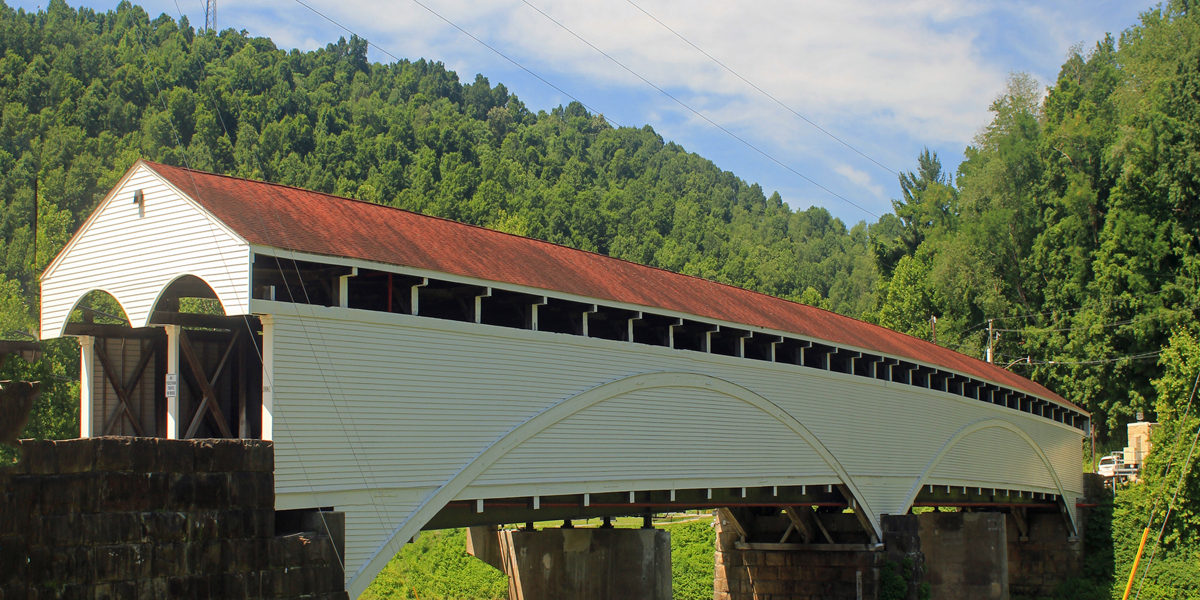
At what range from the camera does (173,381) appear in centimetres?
1541

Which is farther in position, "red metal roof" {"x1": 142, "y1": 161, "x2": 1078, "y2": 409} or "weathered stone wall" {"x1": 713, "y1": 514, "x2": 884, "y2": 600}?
"weathered stone wall" {"x1": 713, "y1": 514, "x2": 884, "y2": 600}

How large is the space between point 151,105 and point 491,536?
83.2 meters

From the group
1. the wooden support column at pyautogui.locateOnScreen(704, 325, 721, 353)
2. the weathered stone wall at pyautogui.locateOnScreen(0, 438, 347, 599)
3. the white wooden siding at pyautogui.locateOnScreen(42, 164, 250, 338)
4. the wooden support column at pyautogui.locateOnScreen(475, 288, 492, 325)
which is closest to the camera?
the weathered stone wall at pyautogui.locateOnScreen(0, 438, 347, 599)

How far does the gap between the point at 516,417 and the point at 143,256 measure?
20.0 ft

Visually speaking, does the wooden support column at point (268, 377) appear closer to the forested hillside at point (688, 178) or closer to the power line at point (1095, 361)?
the forested hillside at point (688, 178)

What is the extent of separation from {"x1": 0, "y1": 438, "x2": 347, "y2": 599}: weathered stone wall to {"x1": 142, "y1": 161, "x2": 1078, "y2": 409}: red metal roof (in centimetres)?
296

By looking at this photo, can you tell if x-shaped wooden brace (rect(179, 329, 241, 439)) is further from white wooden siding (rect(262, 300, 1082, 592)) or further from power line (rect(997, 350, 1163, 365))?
power line (rect(997, 350, 1163, 365))

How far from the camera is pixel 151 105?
99375 mm

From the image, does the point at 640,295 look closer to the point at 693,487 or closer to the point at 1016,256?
the point at 693,487

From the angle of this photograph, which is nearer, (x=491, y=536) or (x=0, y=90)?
(x=491, y=536)

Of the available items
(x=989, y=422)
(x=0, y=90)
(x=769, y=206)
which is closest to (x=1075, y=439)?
(x=989, y=422)

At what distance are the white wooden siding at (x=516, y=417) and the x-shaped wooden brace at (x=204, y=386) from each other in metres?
1.35

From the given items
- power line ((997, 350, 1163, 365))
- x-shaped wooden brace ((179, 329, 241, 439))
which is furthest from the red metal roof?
power line ((997, 350, 1163, 365))

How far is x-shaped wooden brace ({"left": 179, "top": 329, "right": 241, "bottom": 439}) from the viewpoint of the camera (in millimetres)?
15500
